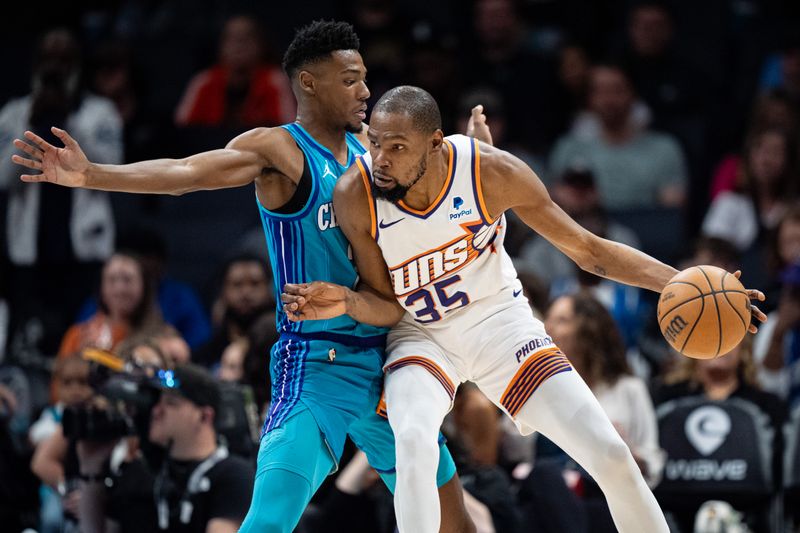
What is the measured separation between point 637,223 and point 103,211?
13.7 feet

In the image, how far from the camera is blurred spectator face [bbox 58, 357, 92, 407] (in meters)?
8.14

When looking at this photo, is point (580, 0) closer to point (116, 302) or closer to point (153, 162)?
point (116, 302)

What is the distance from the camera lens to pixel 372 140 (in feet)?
17.6

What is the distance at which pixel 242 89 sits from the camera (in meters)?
11.2

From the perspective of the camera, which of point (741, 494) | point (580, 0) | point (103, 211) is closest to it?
point (741, 494)

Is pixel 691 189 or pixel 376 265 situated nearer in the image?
pixel 376 265

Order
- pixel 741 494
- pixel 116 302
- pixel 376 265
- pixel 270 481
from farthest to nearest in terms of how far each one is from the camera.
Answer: pixel 116 302
pixel 741 494
pixel 376 265
pixel 270 481

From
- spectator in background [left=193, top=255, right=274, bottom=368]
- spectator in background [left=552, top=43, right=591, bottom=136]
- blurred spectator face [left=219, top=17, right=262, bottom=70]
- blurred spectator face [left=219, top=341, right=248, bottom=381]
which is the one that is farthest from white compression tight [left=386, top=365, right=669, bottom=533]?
spectator in background [left=552, top=43, right=591, bottom=136]

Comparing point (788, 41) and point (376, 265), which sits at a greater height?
point (788, 41)

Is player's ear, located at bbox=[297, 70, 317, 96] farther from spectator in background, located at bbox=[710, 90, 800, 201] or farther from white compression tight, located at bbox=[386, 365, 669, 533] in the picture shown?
spectator in background, located at bbox=[710, 90, 800, 201]

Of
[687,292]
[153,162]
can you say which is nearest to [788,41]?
[687,292]

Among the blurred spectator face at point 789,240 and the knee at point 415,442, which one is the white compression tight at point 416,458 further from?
the blurred spectator face at point 789,240

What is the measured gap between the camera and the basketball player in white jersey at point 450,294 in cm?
524

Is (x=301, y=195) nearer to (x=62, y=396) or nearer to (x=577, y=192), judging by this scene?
(x=62, y=396)
